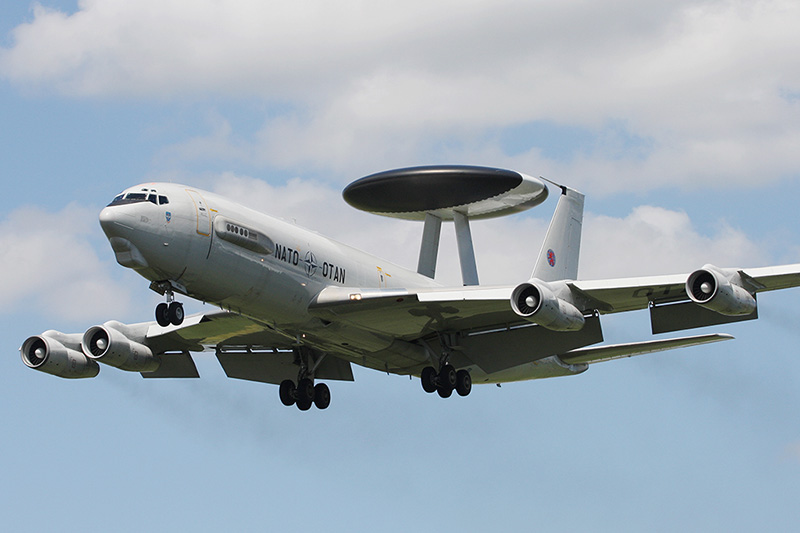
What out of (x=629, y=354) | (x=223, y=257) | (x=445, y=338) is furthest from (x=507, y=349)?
(x=223, y=257)

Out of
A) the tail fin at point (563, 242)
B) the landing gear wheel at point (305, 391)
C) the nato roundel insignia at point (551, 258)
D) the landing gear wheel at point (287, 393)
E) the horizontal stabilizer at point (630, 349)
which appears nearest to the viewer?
the horizontal stabilizer at point (630, 349)

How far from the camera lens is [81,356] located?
4309 cm

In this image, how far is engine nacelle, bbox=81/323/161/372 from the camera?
42.0 metres

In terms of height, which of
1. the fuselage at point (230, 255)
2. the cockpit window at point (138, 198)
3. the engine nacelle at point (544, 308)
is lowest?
the engine nacelle at point (544, 308)

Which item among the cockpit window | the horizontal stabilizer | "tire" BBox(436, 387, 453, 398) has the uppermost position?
the cockpit window

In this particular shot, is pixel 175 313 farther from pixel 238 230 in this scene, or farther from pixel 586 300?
pixel 586 300

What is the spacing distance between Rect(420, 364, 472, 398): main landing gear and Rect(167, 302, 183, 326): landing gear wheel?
10949 mm

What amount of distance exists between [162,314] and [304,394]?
10.7 meters

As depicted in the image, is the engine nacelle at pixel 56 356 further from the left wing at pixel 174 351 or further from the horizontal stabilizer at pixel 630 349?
the horizontal stabilizer at pixel 630 349

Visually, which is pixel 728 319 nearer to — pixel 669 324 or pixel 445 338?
pixel 669 324

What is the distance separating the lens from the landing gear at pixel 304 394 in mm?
42750

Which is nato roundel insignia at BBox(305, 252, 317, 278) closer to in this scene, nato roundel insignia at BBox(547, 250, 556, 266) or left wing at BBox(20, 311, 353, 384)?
left wing at BBox(20, 311, 353, 384)

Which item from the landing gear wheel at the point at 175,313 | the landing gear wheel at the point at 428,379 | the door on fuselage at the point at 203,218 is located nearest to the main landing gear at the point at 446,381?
the landing gear wheel at the point at 428,379

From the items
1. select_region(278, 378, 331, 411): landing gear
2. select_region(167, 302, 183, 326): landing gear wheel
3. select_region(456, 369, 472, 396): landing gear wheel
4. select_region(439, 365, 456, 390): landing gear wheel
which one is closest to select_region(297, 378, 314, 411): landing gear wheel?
select_region(278, 378, 331, 411): landing gear
